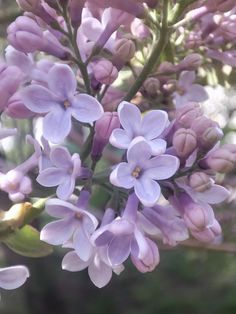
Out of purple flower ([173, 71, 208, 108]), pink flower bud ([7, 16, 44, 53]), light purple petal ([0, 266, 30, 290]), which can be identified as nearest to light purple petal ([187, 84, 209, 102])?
purple flower ([173, 71, 208, 108])

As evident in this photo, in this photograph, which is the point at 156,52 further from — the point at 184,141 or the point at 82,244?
the point at 82,244

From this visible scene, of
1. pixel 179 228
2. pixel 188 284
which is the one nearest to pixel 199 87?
pixel 179 228

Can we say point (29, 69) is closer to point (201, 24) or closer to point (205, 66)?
point (201, 24)

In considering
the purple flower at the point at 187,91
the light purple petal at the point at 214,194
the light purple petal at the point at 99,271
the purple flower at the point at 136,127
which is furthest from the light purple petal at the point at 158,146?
the purple flower at the point at 187,91

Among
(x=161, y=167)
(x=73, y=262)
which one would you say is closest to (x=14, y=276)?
(x=73, y=262)

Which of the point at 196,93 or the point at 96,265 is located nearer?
the point at 96,265

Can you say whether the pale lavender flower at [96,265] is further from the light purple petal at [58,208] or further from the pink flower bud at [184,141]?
the pink flower bud at [184,141]
